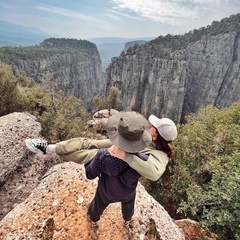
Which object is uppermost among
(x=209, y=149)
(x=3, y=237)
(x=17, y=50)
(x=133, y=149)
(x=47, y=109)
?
(x=133, y=149)

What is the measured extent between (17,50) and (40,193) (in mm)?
113986

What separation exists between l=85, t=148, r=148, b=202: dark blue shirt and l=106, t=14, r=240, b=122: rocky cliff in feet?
246

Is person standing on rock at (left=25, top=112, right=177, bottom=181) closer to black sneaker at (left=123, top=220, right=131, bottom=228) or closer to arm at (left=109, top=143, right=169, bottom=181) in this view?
arm at (left=109, top=143, right=169, bottom=181)

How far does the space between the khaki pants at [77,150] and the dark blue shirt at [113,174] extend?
151 millimetres

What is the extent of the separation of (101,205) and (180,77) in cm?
7712

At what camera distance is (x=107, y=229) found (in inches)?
272

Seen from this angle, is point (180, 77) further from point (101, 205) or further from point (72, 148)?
point (72, 148)

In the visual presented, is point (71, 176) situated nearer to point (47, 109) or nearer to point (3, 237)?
point (3, 237)

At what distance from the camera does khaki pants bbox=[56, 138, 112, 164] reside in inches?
181

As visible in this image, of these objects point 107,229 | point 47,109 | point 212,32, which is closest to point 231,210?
point 107,229

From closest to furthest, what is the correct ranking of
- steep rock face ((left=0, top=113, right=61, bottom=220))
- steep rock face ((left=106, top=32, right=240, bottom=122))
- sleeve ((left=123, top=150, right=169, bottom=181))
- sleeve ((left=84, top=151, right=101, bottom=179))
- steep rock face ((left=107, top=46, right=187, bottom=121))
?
sleeve ((left=123, top=150, right=169, bottom=181))
sleeve ((left=84, top=151, right=101, bottom=179))
steep rock face ((left=0, top=113, right=61, bottom=220))
steep rock face ((left=107, top=46, right=187, bottom=121))
steep rock face ((left=106, top=32, right=240, bottom=122))

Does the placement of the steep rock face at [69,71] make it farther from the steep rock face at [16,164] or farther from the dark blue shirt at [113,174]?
the dark blue shirt at [113,174]

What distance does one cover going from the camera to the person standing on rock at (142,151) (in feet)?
14.0

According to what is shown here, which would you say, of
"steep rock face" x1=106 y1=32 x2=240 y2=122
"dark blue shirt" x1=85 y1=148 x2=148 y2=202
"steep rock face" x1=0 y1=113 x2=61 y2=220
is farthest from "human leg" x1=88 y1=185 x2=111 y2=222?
"steep rock face" x1=106 y1=32 x2=240 y2=122
